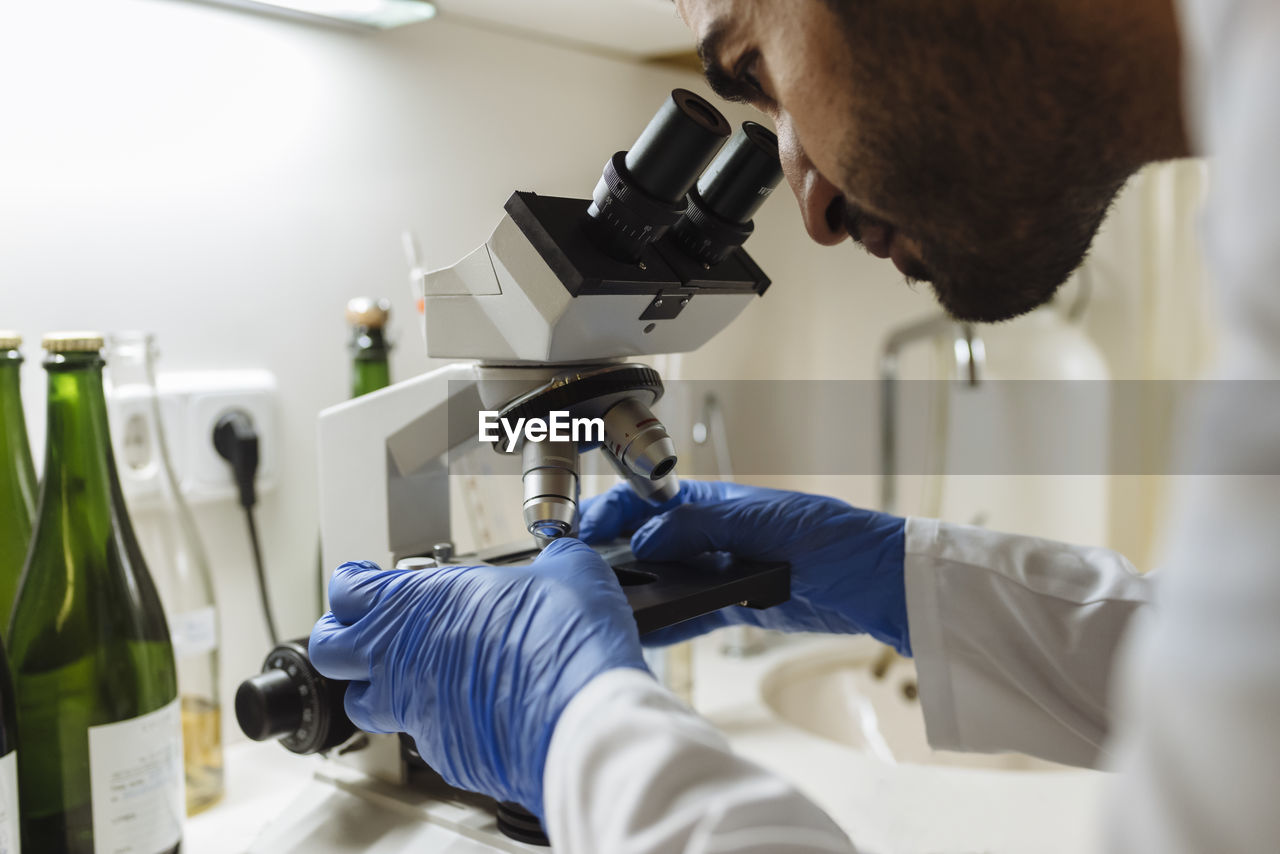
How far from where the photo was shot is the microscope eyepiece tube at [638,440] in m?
0.59

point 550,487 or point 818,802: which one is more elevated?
point 550,487

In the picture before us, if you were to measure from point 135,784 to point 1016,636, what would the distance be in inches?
25.9

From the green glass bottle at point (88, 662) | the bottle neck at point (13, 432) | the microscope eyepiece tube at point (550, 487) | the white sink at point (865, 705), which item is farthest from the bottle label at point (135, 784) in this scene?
the white sink at point (865, 705)

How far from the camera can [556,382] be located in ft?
1.94

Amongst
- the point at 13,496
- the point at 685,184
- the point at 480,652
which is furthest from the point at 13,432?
the point at 685,184

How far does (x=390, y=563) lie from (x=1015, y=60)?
509 mm

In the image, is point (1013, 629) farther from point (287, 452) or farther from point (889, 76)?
point (287, 452)

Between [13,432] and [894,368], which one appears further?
[894,368]

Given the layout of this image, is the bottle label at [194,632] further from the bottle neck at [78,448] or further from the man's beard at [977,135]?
the man's beard at [977,135]

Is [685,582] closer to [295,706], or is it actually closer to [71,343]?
[295,706]

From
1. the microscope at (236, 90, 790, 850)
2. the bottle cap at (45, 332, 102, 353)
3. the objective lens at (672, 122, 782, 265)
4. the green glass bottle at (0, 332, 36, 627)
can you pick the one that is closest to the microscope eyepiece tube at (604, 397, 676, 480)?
the microscope at (236, 90, 790, 850)

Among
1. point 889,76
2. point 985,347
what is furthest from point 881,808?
point 985,347

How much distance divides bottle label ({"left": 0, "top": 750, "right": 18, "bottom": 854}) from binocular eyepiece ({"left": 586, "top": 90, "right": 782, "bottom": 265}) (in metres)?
0.48

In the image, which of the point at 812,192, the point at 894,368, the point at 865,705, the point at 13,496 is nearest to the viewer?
the point at 812,192
